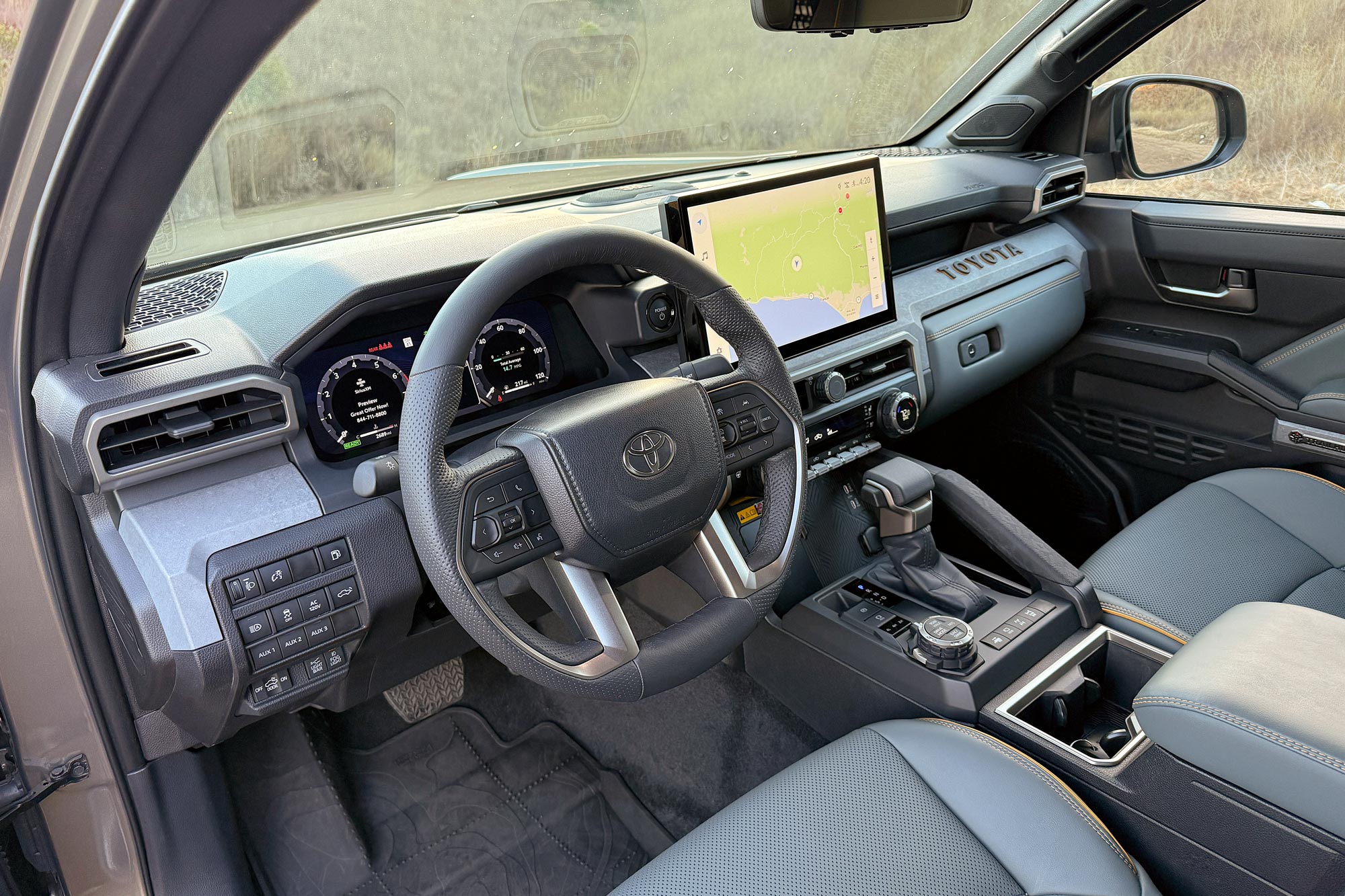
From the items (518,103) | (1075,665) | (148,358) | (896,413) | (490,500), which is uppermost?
(518,103)

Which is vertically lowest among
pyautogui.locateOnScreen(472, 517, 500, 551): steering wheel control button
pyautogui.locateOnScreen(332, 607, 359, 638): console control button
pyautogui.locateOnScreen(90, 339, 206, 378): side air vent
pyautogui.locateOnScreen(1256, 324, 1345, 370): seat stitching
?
pyautogui.locateOnScreen(1256, 324, 1345, 370): seat stitching

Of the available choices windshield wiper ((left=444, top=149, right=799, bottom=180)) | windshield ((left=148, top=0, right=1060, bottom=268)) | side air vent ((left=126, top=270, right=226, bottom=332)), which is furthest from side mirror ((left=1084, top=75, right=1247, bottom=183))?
side air vent ((left=126, top=270, right=226, bottom=332))

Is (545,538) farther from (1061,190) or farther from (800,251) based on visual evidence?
(1061,190)

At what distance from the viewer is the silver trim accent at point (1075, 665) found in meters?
1.46

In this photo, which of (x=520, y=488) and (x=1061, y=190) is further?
(x=1061, y=190)

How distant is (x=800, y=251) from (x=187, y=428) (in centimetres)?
118

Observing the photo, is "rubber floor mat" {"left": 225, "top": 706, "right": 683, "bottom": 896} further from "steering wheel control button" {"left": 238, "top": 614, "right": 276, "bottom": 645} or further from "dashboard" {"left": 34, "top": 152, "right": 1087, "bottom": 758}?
"steering wheel control button" {"left": 238, "top": 614, "right": 276, "bottom": 645}

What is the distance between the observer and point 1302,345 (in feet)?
7.77

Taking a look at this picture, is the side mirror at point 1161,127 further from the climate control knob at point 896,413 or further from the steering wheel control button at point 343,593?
the steering wheel control button at point 343,593

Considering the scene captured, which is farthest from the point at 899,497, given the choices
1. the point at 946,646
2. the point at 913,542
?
the point at 946,646

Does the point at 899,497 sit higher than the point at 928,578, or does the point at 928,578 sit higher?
the point at 899,497

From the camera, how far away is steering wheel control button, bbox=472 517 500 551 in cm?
115

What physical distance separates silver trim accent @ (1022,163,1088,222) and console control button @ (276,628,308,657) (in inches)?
85.8

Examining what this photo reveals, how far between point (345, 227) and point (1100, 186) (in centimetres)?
218
